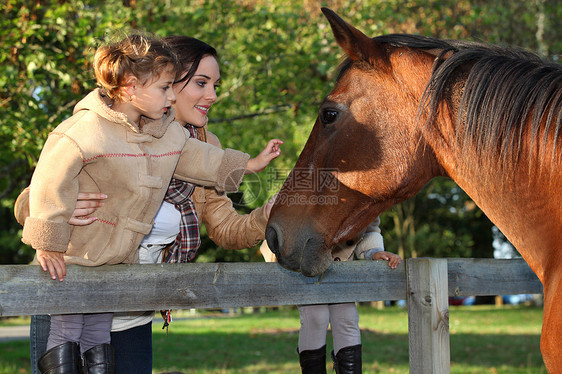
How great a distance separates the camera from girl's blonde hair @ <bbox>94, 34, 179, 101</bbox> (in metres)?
2.46

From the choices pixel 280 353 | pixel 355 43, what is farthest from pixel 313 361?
pixel 280 353

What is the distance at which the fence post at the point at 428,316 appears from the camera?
9.14 feet

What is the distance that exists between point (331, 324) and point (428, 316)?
0.69 m

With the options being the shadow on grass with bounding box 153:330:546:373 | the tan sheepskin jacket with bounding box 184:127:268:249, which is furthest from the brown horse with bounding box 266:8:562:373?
the shadow on grass with bounding box 153:330:546:373

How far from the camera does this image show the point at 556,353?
1.83 metres

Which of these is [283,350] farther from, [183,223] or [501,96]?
[501,96]

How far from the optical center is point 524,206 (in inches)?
81.3

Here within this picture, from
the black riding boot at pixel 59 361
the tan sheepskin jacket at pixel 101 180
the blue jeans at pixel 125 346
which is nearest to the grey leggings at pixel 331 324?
the blue jeans at pixel 125 346

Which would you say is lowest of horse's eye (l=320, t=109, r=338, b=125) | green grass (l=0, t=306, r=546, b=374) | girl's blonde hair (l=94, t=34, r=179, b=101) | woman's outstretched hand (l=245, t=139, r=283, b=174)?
green grass (l=0, t=306, r=546, b=374)

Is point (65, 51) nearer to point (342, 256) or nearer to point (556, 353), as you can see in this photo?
point (342, 256)

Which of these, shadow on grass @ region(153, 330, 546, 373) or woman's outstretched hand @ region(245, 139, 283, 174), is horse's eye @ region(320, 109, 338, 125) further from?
shadow on grass @ region(153, 330, 546, 373)

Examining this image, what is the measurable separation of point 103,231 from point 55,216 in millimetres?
229

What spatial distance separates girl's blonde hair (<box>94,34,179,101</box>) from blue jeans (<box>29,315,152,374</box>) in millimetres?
1123

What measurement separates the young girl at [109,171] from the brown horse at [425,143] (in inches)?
22.4
